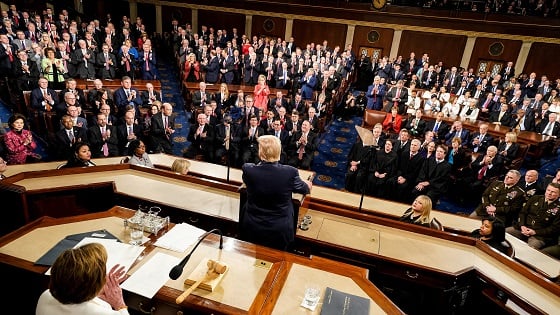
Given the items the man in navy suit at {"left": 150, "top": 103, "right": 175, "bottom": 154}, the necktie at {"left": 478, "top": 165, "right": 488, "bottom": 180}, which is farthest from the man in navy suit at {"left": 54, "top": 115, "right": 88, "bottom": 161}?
the necktie at {"left": 478, "top": 165, "right": 488, "bottom": 180}

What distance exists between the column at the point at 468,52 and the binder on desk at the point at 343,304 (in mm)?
14725

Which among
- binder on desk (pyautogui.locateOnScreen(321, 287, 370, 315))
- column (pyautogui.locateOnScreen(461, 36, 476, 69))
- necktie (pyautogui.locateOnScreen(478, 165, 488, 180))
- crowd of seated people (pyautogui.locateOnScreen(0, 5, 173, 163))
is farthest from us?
column (pyautogui.locateOnScreen(461, 36, 476, 69))

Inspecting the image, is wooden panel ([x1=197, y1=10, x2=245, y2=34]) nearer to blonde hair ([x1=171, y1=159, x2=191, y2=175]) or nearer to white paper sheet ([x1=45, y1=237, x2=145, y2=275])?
blonde hair ([x1=171, y1=159, x2=191, y2=175])

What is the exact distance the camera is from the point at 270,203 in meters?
2.62

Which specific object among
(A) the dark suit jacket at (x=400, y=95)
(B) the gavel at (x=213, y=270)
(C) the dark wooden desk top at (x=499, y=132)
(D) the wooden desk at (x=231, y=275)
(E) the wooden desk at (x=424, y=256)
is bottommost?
(E) the wooden desk at (x=424, y=256)

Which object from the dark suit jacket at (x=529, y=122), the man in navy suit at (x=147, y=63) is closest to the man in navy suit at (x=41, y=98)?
the man in navy suit at (x=147, y=63)

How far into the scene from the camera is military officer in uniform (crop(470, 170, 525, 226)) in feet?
16.9

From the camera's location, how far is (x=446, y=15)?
45.4 feet

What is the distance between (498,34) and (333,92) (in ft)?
26.3

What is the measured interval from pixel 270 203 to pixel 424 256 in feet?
4.35

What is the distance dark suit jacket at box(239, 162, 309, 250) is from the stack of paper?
0.38 m

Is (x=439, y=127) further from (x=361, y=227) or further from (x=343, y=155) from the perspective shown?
(x=361, y=227)

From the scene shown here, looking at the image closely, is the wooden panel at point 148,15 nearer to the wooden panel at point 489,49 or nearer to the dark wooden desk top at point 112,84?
the dark wooden desk top at point 112,84

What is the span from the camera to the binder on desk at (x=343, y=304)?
2.00 m
